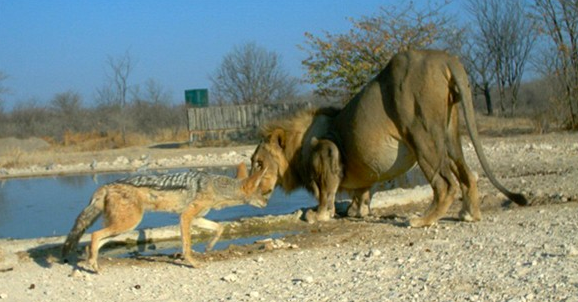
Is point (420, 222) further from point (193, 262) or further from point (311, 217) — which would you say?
point (193, 262)

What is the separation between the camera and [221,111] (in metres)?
36.8

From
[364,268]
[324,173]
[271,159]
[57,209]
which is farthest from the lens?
[57,209]

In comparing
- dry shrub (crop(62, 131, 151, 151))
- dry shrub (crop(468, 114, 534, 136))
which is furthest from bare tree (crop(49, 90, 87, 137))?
dry shrub (crop(468, 114, 534, 136))

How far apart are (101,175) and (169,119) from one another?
38448 mm

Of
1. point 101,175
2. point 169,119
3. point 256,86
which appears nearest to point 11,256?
point 101,175

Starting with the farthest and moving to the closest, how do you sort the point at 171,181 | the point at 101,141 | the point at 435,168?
the point at 101,141 → the point at 435,168 → the point at 171,181

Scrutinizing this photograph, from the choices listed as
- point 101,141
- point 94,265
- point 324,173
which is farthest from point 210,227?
point 101,141

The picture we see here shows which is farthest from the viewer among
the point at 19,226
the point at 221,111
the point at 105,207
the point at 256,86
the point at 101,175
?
the point at 256,86

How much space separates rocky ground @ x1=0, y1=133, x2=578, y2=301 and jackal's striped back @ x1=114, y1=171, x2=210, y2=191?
2.78 ft

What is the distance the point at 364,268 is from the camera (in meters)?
7.84

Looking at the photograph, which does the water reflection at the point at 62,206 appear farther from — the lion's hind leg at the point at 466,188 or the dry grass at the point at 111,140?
the dry grass at the point at 111,140

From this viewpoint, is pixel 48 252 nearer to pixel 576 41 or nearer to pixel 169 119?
pixel 576 41

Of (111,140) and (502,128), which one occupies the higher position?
(111,140)

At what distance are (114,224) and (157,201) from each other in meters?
0.58
